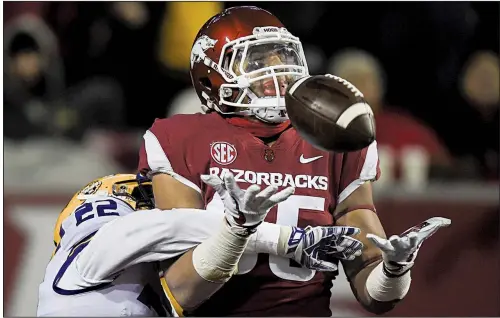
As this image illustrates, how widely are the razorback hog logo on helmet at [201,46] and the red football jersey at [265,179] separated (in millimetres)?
193

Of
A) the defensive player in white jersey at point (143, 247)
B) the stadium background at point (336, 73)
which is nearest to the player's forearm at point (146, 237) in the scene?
the defensive player in white jersey at point (143, 247)

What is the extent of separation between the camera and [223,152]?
268 cm

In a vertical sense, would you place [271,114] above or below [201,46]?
below

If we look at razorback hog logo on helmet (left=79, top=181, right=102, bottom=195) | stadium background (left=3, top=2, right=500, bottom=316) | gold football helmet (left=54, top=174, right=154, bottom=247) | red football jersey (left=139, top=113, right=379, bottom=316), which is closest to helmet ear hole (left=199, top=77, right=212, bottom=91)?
red football jersey (left=139, top=113, right=379, bottom=316)

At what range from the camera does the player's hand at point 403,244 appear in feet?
7.87

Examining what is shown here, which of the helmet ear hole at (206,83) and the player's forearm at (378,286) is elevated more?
the helmet ear hole at (206,83)

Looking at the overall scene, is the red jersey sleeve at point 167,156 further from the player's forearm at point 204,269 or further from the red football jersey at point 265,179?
the player's forearm at point 204,269

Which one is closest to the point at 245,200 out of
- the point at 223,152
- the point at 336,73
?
the point at 223,152

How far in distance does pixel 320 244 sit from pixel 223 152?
37 cm

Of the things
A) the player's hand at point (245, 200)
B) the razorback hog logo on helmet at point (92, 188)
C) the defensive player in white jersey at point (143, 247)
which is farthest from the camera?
the razorback hog logo on helmet at point (92, 188)

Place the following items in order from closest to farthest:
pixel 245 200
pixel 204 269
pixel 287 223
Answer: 1. pixel 245 200
2. pixel 204 269
3. pixel 287 223

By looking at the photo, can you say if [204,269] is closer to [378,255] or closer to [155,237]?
[155,237]

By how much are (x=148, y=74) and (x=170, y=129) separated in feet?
7.78

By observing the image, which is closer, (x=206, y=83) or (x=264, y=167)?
(x=264, y=167)
